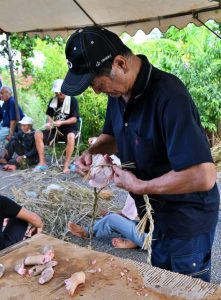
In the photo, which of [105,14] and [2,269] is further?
[105,14]

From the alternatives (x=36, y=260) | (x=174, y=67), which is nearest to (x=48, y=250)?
(x=36, y=260)

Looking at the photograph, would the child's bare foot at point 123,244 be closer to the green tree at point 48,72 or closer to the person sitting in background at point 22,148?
the person sitting in background at point 22,148

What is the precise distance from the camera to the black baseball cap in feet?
4.78

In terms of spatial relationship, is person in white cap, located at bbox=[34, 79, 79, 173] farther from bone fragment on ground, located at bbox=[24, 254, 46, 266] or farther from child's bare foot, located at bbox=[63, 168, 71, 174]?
bone fragment on ground, located at bbox=[24, 254, 46, 266]

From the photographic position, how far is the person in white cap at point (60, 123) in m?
5.78

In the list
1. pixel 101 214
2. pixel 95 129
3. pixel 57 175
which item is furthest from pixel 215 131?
pixel 101 214

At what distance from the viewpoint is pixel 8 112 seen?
679 centimetres

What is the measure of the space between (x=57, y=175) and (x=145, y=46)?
3552mm

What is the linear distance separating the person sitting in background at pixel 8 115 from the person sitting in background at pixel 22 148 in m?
0.29

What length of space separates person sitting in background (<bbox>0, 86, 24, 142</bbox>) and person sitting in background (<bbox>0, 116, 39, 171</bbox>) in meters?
0.29

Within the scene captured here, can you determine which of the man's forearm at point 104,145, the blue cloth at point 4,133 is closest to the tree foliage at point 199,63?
the blue cloth at point 4,133

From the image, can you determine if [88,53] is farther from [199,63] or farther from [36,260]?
[199,63]

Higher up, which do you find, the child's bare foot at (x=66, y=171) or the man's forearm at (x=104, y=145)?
the man's forearm at (x=104, y=145)

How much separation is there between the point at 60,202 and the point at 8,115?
10.4 feet
